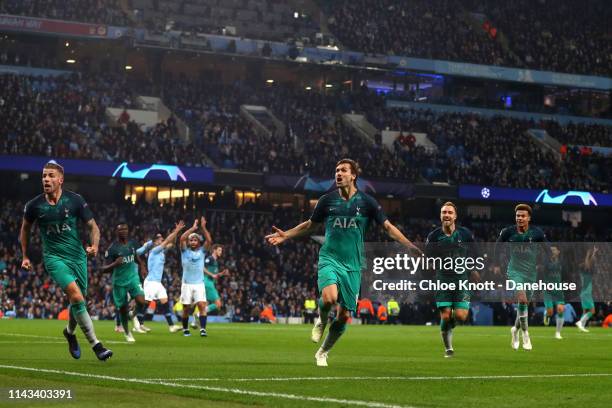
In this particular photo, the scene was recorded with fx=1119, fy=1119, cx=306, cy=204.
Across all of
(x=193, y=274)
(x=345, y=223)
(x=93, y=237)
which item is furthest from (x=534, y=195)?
(x=93, y=237)

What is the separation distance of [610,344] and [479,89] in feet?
183

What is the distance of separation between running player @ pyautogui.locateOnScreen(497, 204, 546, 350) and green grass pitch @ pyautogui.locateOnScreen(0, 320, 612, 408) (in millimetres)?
810

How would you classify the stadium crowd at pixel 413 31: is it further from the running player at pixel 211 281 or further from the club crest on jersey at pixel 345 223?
the club crest on jersey at pixel 345 223

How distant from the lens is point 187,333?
28.4m

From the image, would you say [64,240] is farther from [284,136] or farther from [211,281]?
[284,136]

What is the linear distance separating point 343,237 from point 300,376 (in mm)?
2186

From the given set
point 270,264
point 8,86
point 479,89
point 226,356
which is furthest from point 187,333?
point 479,89

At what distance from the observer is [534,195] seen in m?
67.1

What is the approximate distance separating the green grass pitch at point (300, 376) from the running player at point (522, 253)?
810 mm

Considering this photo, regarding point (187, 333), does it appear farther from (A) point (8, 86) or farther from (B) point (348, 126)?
(B) point (348, 126)

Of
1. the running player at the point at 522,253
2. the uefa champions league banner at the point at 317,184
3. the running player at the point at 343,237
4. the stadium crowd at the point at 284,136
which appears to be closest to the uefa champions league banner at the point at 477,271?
the uefa champions league banner at the point at 317,184

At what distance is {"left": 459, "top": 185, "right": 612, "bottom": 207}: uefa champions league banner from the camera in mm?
65938

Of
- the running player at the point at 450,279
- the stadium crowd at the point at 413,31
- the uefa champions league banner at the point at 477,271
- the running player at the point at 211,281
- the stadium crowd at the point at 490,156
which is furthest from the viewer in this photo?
the stadium crowd at the point at 413,31

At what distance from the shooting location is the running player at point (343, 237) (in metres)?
15.4
